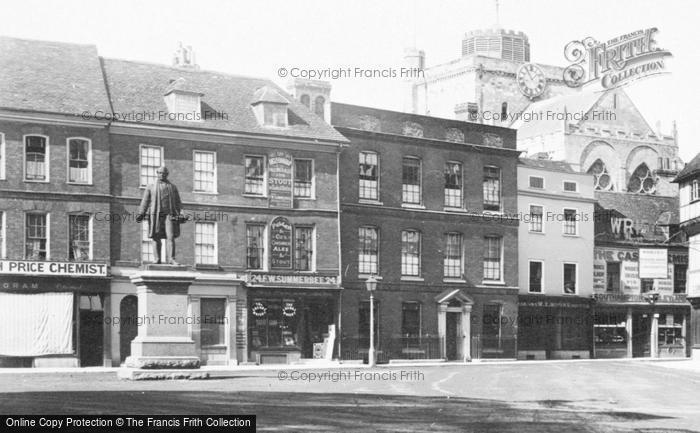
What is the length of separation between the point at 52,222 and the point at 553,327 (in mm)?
26553

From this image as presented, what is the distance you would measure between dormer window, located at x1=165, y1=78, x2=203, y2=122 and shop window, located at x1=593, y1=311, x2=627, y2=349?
25.2m

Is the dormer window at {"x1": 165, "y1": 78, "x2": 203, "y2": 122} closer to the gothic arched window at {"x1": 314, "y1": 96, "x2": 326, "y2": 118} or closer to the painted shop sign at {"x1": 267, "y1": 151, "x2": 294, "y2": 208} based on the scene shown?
the painted shop sign at {"x1": 267, "y1": 151, "x2": 294, "y2": 208}

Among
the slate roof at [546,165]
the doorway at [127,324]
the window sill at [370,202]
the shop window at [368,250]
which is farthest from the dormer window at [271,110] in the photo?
the slate roof at [546,165]

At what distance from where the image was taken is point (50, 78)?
40.1 metres

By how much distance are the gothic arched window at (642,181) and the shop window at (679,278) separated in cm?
839

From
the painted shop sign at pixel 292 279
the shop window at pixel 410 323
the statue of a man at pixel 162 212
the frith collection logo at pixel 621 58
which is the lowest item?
the shop window at pixel 410 323

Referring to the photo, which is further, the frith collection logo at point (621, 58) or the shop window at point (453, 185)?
the frith collection logo at point (621, 58)

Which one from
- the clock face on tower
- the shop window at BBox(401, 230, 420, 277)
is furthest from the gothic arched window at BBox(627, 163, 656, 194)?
the shop window at BBox(401, 230, 420, 277)

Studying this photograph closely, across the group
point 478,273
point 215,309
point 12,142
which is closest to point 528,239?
point 478,273

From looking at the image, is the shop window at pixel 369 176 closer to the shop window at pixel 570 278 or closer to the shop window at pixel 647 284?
the shop window at pixel 570 278

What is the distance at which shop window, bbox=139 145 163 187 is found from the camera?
4041cm

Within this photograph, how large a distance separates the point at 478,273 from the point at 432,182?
192 inches

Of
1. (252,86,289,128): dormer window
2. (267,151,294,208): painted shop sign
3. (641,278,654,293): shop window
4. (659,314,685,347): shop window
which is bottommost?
(659,314,685,347): shop window

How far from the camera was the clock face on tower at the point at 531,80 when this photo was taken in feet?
260
